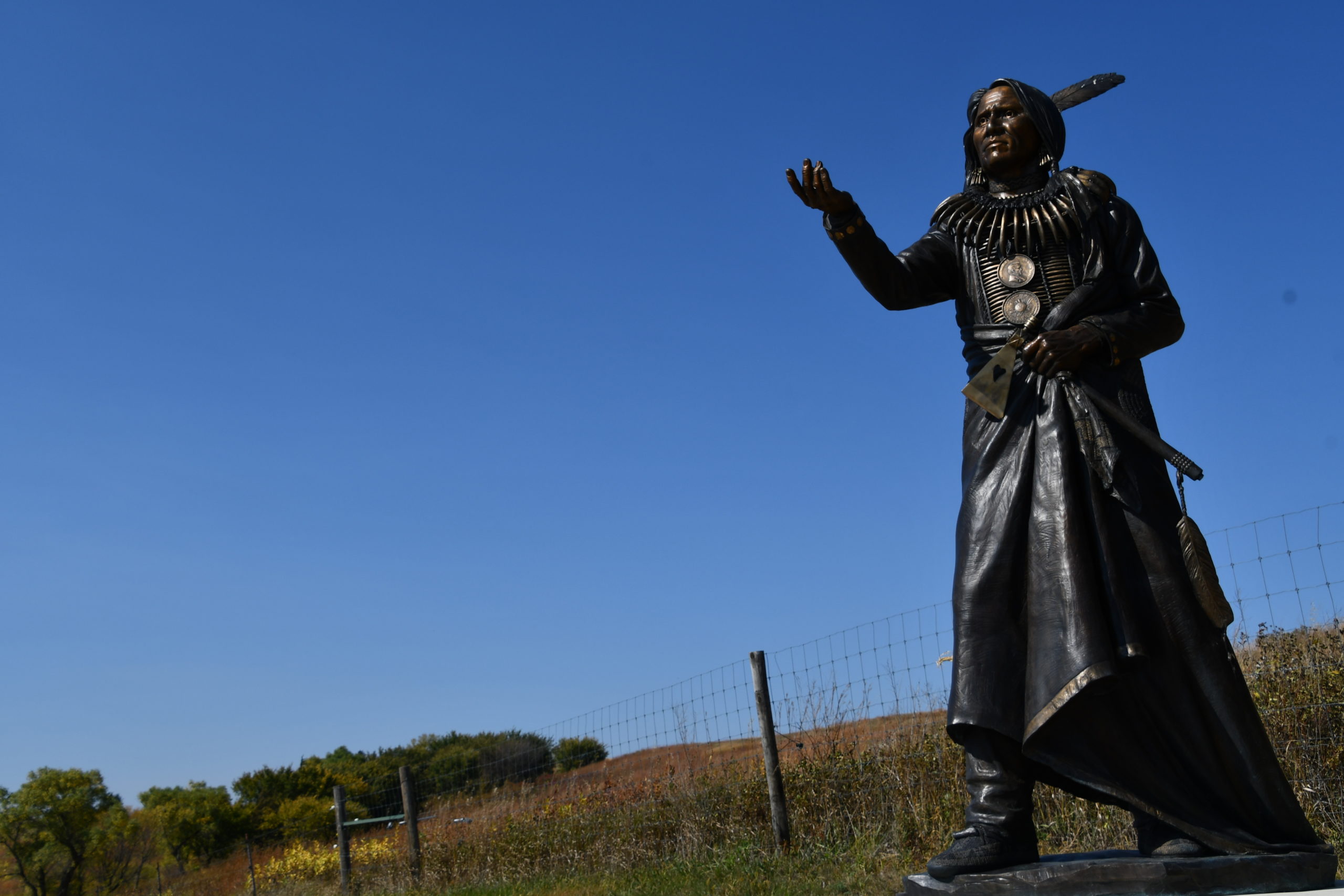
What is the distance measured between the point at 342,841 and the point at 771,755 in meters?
7.06

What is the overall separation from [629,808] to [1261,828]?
7.13 m

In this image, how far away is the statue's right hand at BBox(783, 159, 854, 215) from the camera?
12.5ft

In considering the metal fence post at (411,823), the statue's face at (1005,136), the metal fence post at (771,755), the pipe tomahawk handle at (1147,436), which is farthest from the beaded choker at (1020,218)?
the metal fence post at (411,823)

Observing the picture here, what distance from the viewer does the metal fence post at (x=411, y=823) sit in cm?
1205

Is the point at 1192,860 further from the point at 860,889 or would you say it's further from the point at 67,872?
the point at 67,872

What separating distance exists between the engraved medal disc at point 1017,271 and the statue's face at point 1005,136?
1.19ft

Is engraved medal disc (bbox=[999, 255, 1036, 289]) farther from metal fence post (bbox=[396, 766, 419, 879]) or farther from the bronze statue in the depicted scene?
metal fence post (bbox=[396, 766, 419, 879])

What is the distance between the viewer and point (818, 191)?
3826 mm

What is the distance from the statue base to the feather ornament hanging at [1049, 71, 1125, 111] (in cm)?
252

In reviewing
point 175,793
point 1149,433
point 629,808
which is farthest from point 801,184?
point 175,793

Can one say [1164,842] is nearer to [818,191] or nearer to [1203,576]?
[1203,576]

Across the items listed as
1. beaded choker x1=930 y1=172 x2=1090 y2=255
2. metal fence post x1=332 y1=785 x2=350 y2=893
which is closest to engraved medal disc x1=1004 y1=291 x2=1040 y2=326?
beaded choker x1=930 y1=172 x2=1090 y2=255

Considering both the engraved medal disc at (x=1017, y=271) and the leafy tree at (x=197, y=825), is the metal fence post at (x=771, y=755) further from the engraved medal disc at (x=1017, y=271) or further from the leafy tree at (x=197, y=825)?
the leafy tree at (x=197, y=825)

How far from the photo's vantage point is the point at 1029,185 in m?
3.99
